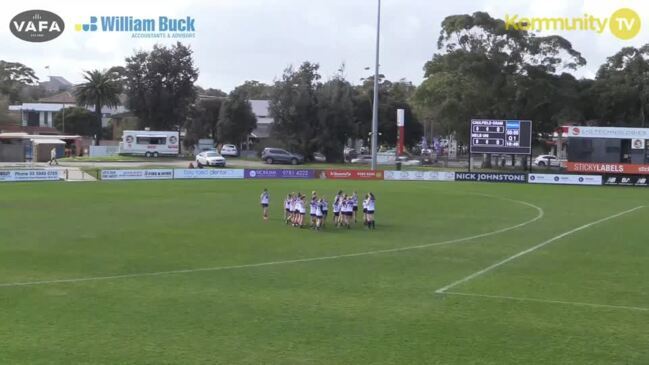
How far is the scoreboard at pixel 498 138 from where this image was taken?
58.7m

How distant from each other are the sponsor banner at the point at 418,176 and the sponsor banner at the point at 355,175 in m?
0.80

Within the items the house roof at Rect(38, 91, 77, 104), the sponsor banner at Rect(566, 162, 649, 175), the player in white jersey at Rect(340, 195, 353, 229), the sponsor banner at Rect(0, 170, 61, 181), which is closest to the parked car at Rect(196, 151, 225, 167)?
the sponsor banner at Rect(0, 170, 61, 181)

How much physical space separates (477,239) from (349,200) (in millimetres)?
5632

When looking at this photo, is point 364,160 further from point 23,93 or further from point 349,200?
point 23,93

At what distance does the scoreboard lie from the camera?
58719 millimetres

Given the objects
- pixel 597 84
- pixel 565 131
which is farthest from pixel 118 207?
pixel 597 84

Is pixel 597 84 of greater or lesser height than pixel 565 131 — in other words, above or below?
above

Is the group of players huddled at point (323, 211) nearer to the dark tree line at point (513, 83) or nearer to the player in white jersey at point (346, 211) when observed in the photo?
the player in white jersey at point (346, 211)

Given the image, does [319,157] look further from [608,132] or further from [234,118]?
[608,132]

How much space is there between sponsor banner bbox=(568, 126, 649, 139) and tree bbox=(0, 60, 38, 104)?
110 meters

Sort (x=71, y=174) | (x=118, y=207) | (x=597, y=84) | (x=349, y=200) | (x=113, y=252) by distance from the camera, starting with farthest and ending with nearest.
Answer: (x=597, y=84)
(x=71, y=174)
(x=118, y=207)
(x=349, y=200)
(x=113, y=252)

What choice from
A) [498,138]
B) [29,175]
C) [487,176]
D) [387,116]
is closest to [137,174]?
[29,175]

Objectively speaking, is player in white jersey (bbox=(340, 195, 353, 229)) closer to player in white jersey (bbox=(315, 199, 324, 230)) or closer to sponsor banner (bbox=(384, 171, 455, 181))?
player in white jersey (bbox=(315, 199, 324, 230))

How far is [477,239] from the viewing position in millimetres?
24125
